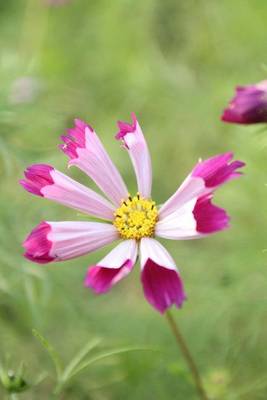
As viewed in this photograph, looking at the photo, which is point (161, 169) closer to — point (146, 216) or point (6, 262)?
point (6, 262)

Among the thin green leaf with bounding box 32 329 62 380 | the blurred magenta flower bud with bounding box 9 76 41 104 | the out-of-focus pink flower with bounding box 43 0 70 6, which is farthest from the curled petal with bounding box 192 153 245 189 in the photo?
the out-of-focus pink flower with bounding box 43 0 70 6

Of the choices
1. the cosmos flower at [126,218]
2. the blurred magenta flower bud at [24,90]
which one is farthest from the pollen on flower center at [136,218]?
the blurred magenta flower bud at [24,90]

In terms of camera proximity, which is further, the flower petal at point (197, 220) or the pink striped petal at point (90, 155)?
the pink striped petal at point (90, 155)

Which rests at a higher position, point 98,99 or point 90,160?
point 98,99

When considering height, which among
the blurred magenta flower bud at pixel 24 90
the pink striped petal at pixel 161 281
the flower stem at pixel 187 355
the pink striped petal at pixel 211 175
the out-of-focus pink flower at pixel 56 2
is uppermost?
the out-of-focus pink flower at pixel 56 2

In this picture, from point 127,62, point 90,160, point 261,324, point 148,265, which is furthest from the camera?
point 127,62

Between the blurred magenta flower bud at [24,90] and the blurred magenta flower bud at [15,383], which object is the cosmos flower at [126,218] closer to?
the blurred magenta flower bud at [15,383]

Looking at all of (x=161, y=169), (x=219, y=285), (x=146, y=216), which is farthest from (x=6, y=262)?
(x=161, y=169)

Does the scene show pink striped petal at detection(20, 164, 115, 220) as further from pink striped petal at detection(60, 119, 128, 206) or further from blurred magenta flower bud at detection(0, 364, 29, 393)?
blurred magenta flower bud at detection(0, 364, 29, 393)
